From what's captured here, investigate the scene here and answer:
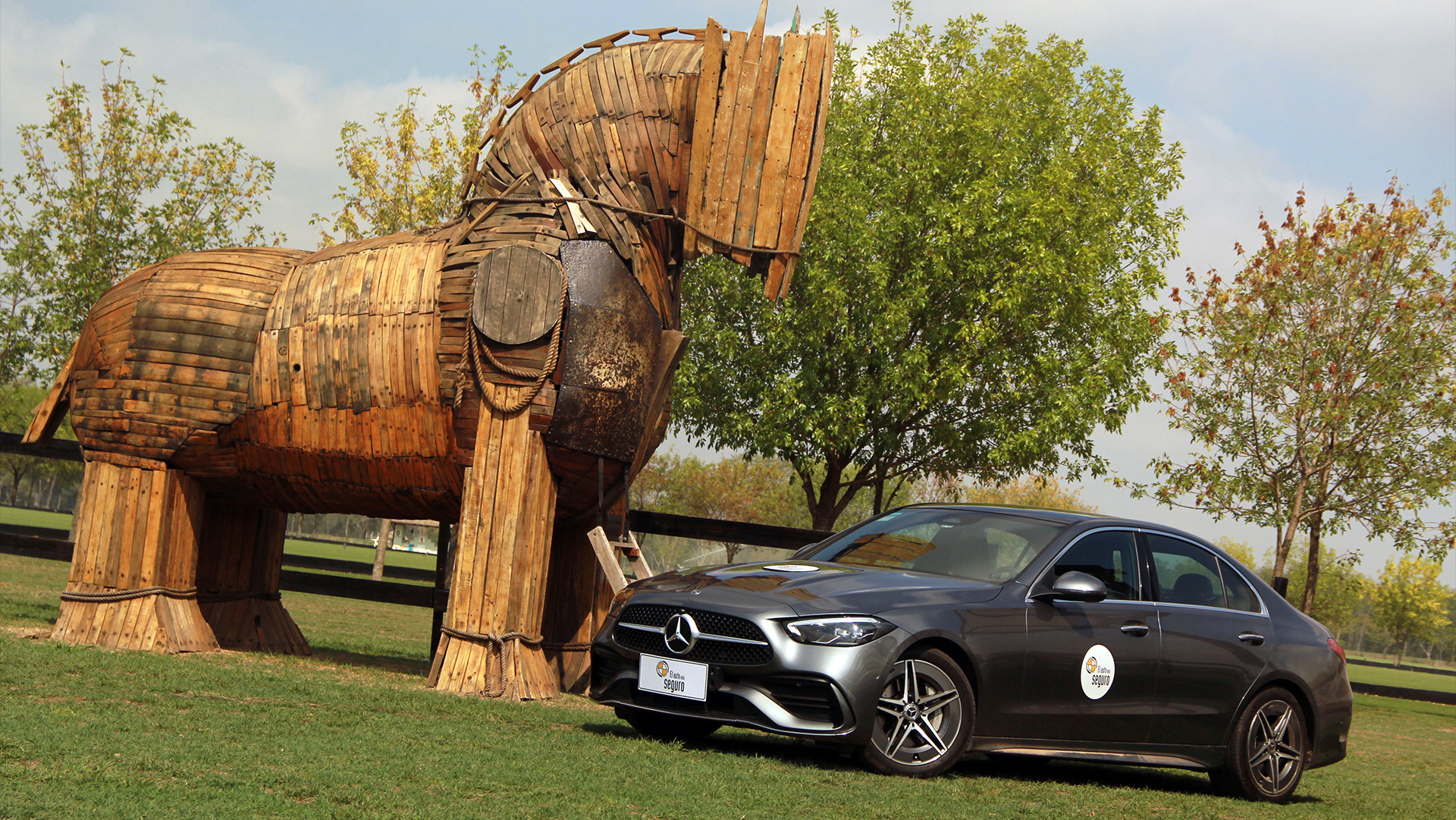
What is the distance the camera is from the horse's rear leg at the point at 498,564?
8.20 m

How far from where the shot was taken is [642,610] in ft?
21.5

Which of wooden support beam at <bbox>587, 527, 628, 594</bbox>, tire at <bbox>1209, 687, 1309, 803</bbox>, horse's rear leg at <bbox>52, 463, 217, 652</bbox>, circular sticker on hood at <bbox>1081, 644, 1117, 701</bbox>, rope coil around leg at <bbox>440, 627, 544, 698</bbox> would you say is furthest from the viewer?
horse's rear leg at <bbox>52, 463, 217, 652</bbox>

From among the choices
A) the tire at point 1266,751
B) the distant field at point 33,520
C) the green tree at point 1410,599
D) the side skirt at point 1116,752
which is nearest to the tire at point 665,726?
the side skirt at point 1116,752

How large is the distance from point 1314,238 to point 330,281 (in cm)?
2094

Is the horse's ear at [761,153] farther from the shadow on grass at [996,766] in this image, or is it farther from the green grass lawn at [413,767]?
the green grass lawn at [413,767]

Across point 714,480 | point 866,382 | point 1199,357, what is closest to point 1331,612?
point 714,480

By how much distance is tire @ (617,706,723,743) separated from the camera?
6.66 m

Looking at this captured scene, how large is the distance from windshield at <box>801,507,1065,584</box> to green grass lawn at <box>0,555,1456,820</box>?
108 cm

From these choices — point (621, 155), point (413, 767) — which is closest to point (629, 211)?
point (621, 155)

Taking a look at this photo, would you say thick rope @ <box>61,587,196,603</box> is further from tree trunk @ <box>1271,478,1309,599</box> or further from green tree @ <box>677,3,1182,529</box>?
tree trunk @ <box>1271,478,1309,599</box>

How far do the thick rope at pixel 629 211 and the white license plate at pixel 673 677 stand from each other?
3467mm

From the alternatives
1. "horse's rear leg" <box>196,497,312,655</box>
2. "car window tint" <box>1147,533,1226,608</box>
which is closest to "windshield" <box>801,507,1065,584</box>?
"car window tint" <box>1147,533,1226,608</box>

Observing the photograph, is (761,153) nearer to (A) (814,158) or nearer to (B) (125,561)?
(A) (814,158)

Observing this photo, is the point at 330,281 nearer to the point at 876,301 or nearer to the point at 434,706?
the point at 434,706
